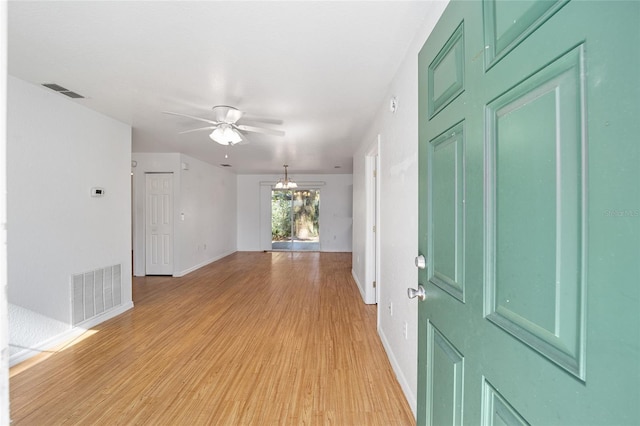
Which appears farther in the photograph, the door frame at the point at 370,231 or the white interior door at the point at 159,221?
the white interior door at the point at 159,221

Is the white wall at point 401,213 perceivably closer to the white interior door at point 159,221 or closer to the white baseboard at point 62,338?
the white baseboard at point 62,338

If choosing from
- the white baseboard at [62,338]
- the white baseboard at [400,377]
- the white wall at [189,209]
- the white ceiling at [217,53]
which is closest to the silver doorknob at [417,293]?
the white baseboard at [400,377]

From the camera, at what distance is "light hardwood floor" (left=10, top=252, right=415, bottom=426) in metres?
1.89

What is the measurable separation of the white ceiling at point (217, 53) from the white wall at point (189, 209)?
7.77 feet

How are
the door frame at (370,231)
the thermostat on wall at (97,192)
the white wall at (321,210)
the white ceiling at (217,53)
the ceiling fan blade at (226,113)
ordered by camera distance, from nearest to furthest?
the white ceiling at (217,53), the ceiling fan blade at (226,113), the thermostat on wall at (97,192), the door frame at (370,231), the white wall at (321,210)

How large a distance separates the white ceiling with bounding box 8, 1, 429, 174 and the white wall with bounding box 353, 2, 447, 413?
0.54 ft

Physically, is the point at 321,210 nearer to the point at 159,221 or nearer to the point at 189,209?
the point at 189,209

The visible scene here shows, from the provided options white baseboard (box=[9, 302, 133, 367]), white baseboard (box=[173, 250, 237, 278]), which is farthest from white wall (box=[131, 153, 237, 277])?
white baseboard (box=[9, 302, 133, 367])

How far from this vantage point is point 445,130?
105cm

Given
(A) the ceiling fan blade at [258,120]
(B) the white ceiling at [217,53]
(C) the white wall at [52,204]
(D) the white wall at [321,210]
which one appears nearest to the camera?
(B) the white ceiling at [217,53]

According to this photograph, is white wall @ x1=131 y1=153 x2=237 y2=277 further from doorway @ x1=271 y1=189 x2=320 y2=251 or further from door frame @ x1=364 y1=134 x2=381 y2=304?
door frame @ x1=364 y1=134 x2=381 y2=304

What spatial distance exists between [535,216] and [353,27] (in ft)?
5.35

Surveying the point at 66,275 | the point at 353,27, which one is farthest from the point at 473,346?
the point at 66,275

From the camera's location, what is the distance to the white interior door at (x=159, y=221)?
18.9ft
